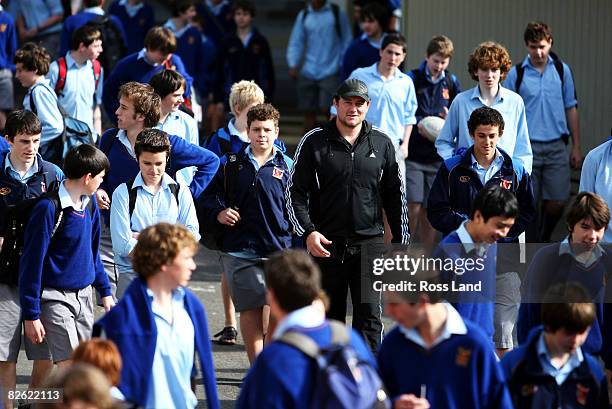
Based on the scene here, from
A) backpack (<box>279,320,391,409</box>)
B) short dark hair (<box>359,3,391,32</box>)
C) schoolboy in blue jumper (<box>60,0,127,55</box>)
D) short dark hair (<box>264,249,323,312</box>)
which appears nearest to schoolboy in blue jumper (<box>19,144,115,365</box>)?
short dark hair (<box>264,249,323,312</box>)

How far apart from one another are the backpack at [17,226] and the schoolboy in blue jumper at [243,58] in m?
8.08

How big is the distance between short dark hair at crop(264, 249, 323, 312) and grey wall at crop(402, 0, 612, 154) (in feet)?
24.5

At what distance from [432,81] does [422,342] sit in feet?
20.6

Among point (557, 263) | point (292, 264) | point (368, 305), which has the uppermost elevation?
point (292, 264)

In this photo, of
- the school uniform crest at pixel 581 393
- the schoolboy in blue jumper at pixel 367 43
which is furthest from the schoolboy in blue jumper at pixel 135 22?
the school uniform crest at pixel 581 393

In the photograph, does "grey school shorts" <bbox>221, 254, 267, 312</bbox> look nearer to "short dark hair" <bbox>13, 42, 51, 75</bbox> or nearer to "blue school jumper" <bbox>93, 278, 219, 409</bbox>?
"blue school jumper" <bbox>93, 278, 219, 409</bbox>

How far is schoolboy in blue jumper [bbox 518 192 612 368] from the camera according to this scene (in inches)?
256

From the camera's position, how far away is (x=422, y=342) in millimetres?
4980

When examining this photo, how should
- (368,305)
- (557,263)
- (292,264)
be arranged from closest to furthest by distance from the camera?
(292,264)
(557,263)
(368,305)

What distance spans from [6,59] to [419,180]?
501 centimetres

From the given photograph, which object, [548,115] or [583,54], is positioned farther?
[583,54]

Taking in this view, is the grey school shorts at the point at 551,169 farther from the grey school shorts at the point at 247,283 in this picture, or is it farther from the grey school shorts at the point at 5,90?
the grey school shorts at the point at 5,90

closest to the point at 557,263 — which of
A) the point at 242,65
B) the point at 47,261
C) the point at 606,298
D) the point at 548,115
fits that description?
the point at 606,298

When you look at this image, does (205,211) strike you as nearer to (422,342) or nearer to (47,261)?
(47,261)
